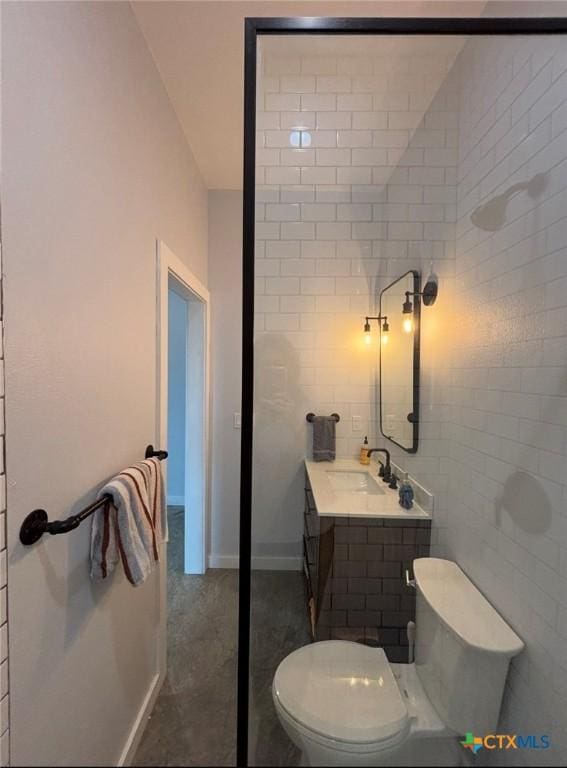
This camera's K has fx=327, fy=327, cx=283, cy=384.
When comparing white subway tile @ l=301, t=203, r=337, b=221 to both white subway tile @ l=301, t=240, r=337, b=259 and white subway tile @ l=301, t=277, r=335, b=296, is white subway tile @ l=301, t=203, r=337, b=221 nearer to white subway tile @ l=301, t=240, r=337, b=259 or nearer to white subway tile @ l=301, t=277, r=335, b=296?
white subway tile @ l=301, t=240, r=337, b=259

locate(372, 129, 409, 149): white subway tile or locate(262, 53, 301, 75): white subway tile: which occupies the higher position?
locate(262, 53, 301, 75): white subway tile

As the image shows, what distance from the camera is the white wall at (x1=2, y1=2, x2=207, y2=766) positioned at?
0.65 metres

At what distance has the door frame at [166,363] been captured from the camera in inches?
55.3

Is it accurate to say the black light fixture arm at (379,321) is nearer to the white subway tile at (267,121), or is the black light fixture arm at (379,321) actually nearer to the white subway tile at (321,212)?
the white subway tile at (321,212)

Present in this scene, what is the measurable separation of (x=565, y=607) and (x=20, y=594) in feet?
3.94

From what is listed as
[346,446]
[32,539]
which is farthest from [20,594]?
[346,446]

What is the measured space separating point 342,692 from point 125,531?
0.73 metres

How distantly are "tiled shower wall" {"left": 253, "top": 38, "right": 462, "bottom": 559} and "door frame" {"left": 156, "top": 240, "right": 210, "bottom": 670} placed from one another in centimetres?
68

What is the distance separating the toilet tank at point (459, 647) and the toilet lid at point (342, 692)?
11cm

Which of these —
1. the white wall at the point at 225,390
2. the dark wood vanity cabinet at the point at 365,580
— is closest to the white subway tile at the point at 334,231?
the dark wood vanity cabinet at the point at 365,580

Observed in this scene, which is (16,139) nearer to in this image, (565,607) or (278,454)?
(278,454)

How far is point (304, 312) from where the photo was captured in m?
0.98

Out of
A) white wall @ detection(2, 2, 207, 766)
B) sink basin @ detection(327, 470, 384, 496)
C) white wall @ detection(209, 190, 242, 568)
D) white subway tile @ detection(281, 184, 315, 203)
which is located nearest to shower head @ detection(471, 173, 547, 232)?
white subway tile @ detection(281, 184, 315, 203)

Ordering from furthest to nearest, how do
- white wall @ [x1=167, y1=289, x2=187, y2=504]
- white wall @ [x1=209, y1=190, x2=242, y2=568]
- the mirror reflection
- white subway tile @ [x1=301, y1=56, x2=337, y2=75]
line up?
white wall @ [x1=167, y1=289, x2=187, y2=504] < white wall @ [x1=209, y1=190, x2=242, y2=568] < the mirror reflection < white subway tile @ [x1=301, y1=56, x2=337, y2=75]
